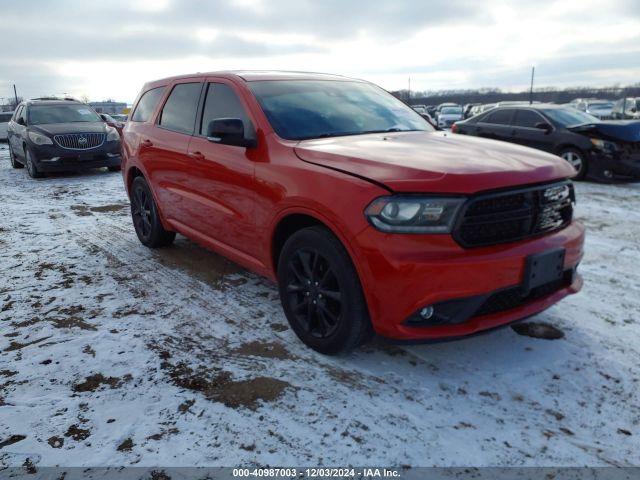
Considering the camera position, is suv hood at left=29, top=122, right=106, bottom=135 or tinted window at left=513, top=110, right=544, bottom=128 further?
suv hood at left=29, top=122, right=106, bottom=135

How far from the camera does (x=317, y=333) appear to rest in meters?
3.04

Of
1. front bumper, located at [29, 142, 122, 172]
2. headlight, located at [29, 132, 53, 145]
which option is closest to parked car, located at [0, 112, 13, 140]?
headlight, located at [29, 132, 53, 145]

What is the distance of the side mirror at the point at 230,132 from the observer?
3.20 m

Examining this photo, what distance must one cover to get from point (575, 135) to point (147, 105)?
739cm

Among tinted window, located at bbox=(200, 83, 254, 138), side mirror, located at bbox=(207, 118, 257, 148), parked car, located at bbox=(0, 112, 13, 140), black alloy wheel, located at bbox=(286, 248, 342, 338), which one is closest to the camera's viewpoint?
black alloy wheel, located at bbox=(286, 248, 342, 338)

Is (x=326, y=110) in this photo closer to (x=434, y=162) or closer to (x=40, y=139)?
(x=434, y=162)

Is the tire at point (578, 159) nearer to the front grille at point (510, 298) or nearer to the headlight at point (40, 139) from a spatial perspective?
the front grille at point (510, 298)

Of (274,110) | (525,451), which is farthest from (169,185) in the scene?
(525,451)

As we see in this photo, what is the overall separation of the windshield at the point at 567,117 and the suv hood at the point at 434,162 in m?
6.98

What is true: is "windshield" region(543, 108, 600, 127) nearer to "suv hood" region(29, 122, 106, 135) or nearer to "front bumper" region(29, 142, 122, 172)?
"front bumper" region(29, 142, 122, 172)

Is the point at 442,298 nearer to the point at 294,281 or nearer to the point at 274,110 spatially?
the point at 294,281

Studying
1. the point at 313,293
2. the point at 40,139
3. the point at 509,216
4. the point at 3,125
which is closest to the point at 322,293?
the point at 313,293

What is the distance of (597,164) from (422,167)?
751cm

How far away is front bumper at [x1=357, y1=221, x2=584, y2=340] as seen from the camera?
2.41 metres
